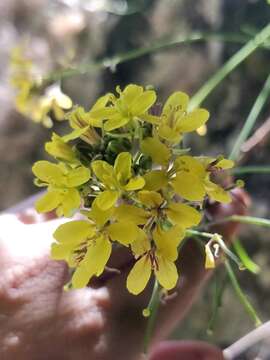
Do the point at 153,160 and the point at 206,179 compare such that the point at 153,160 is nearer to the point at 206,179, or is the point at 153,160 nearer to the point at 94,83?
the point at 206,179

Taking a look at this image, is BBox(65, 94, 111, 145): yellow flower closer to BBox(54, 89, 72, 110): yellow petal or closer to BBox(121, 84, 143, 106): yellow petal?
BBox(121, 84, 143, 106): yellow petal

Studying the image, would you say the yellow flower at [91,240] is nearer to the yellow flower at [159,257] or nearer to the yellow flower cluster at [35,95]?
the yellow flower at [159,257]

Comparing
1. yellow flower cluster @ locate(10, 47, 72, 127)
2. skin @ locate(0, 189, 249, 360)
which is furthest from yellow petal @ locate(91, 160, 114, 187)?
yellow flower cluster @ locate(10, 47, 72, 127)

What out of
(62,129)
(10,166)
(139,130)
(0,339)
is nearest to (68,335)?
Result: (0,339)

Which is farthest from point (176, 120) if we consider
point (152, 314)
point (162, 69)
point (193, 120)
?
point (162, 69)

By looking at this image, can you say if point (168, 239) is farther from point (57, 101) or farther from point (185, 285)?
point (57, 101)
